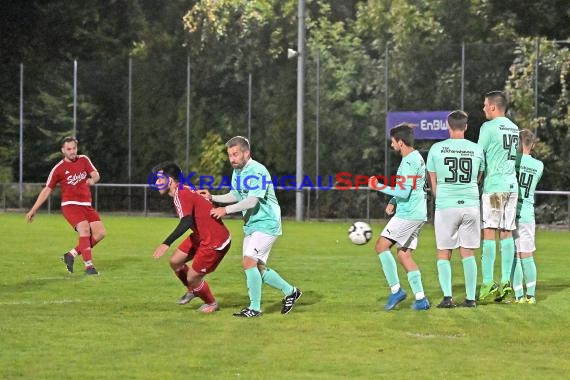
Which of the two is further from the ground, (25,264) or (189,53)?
(189,53)

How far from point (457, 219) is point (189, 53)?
111ft

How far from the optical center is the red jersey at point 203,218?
12.2 m

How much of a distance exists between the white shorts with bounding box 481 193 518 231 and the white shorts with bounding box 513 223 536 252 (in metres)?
0.52

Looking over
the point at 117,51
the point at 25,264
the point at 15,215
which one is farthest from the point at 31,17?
the point at 25,264

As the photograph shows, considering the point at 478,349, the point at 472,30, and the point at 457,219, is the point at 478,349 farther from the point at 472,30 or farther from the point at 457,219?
the point at 472,30

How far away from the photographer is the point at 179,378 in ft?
27.9

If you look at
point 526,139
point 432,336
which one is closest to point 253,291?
point 432,336

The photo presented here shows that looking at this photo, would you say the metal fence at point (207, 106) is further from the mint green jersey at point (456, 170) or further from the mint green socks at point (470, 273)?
the mint green jersey at point (456, 170)

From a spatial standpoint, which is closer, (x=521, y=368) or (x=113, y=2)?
(x=521, y=368)

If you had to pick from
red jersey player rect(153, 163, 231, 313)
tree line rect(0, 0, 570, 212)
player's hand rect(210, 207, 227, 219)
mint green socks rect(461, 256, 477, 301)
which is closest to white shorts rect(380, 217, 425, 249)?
mint green socks rect(461, 256, 477, 301)

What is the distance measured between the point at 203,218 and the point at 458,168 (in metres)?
2.53

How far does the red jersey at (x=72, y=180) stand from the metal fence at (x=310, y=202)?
1416cm

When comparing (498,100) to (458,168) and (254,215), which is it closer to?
(458,168)

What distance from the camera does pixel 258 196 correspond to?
11.8m
